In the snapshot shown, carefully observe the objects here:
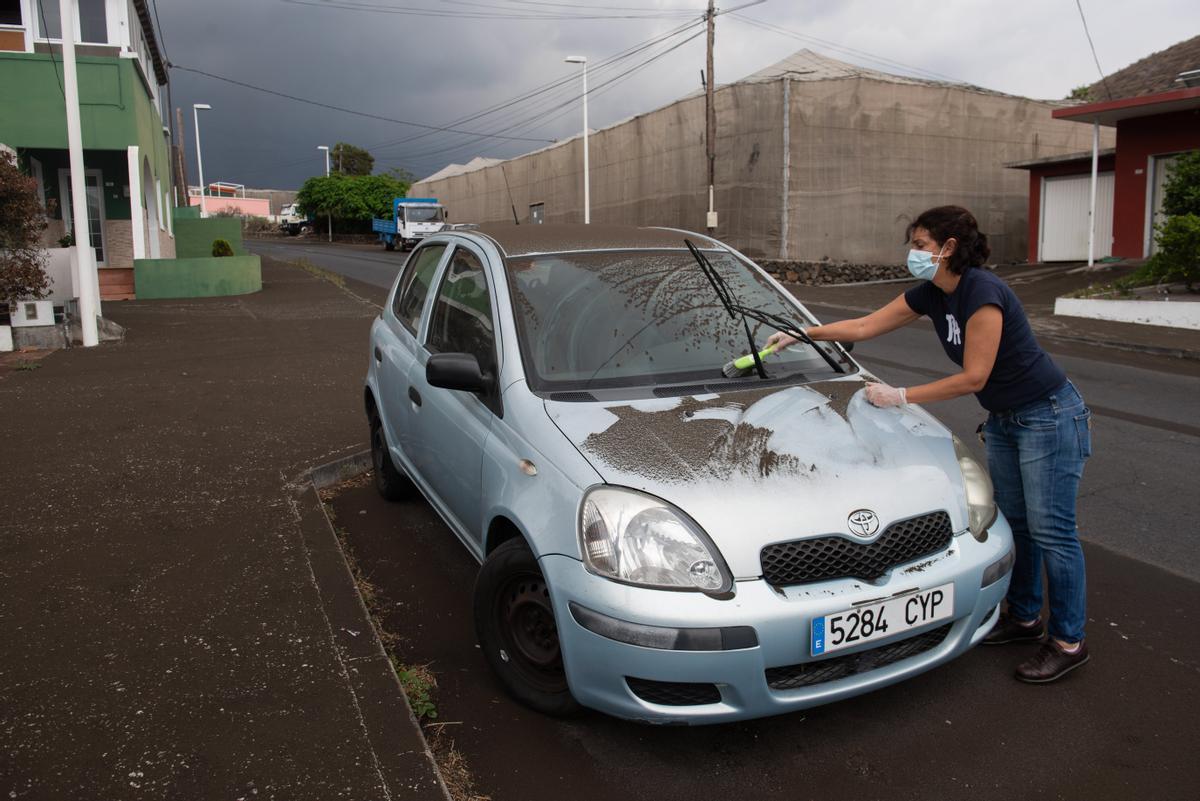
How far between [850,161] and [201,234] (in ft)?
67.6

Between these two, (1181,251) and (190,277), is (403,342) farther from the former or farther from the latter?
(190,277)

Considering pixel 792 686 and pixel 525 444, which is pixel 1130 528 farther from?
pixel 525 444

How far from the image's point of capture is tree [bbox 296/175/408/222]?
208 ft

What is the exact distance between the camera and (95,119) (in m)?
17.7

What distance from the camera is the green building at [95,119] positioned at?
17047 millimetres

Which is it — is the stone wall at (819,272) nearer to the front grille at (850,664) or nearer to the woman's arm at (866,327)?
the woman's arm at (866,327)

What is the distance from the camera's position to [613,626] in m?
2.70

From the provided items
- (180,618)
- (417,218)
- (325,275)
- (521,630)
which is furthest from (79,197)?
(417,218)

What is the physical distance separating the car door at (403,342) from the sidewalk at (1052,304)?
10410 mm

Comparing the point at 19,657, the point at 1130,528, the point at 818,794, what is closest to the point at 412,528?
the point at 19,657

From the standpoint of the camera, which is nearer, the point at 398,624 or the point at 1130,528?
the point at 398,624

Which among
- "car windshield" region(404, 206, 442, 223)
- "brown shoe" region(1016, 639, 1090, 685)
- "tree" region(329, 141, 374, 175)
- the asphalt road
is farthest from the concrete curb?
"tree" region(329, 141, 374, 175)

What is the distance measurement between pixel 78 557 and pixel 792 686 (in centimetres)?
341

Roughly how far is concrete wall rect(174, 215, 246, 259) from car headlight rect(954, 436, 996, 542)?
30.0m
